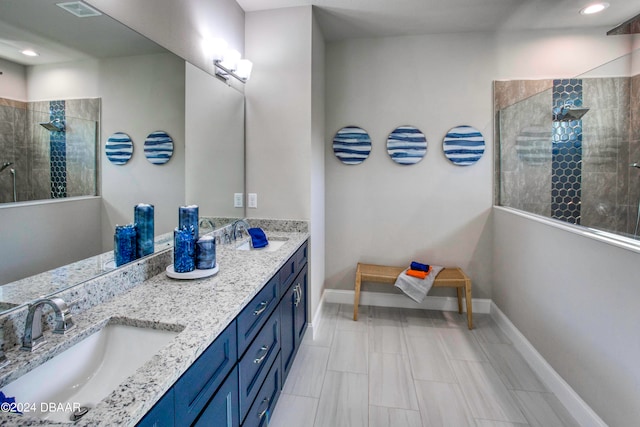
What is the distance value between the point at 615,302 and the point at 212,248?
197 cm

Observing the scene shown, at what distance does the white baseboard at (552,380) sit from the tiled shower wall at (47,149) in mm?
2616

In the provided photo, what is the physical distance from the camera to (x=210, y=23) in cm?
217

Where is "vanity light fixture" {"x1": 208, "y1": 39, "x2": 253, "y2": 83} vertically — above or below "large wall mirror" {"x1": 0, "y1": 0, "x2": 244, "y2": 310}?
above

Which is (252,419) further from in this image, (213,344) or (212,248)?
(212,248)

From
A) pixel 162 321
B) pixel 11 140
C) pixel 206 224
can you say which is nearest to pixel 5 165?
pixel 11 140

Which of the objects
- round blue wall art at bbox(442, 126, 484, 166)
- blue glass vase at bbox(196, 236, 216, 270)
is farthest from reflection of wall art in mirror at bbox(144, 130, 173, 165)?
round blue wall art at bbox(442, 126, 484, 166)

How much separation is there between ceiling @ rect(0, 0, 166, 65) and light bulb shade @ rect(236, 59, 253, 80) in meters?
1.04

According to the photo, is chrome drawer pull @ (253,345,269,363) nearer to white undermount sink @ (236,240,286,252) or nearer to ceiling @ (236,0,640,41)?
white undermount sink @ (236,240,286,252)

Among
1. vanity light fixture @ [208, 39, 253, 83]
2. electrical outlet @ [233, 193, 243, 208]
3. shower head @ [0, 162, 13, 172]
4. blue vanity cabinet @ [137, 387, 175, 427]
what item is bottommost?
blue vanity cabinet @ [137, 387, 175, 427]

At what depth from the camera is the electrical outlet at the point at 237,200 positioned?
2.58 m

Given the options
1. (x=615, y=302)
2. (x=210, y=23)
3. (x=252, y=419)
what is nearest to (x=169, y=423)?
(x=252, y=419)

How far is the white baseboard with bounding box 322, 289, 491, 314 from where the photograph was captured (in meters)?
3.25

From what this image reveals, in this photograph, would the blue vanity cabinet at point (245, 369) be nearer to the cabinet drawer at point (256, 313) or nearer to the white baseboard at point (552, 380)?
the cabinet drawer at point (256, 313)

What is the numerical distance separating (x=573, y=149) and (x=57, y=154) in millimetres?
2945
